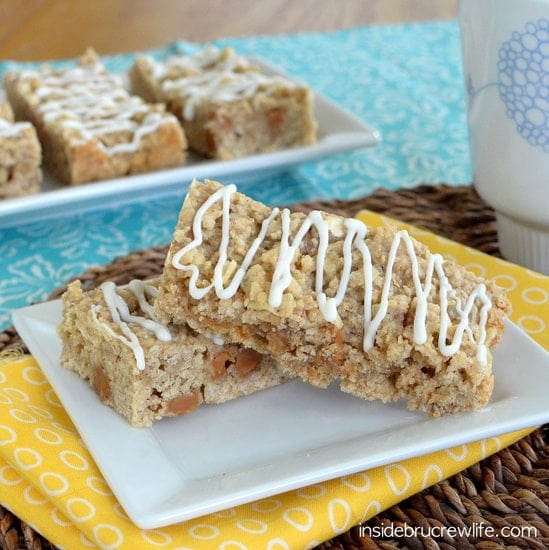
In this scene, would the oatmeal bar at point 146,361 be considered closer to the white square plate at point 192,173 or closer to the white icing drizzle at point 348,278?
the white icing drizzle at point 348,278

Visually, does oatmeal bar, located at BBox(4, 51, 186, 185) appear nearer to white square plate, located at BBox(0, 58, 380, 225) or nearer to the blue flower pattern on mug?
white square plate, located at BBox(0, 58, 380, 225)

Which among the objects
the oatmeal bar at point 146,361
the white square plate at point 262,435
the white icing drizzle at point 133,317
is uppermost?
the white icing drizzle at point 133,317

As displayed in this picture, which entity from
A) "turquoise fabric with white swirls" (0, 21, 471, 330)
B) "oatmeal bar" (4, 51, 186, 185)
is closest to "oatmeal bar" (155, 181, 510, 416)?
"turquoise fabric with white swirls" (0, 21, 471, 330)

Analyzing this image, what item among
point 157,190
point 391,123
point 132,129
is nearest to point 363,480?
point 157,190

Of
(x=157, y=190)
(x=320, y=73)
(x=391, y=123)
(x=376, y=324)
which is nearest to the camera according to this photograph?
(x=376, y=324)

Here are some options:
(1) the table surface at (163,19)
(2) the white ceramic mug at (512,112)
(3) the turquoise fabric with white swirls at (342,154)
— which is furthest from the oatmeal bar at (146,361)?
(1) the table surface at (163,19)

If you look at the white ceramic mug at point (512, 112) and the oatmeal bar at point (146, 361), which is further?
the white ceramic mug at point (512, 112)

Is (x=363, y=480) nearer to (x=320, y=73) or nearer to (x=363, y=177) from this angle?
(x=363, y=177)
